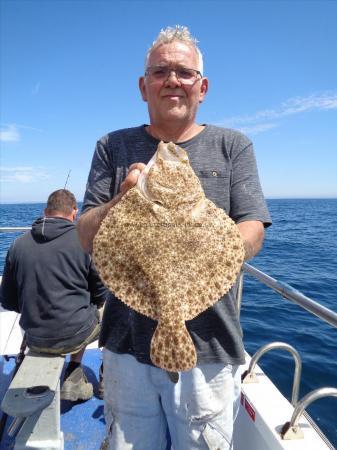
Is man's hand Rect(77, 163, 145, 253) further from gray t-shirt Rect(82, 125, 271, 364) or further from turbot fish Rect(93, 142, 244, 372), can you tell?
gray t-shirt Rect(82, 125, 271, 364)

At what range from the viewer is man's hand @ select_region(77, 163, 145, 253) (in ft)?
6.72

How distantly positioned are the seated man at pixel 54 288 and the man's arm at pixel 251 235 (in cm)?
246

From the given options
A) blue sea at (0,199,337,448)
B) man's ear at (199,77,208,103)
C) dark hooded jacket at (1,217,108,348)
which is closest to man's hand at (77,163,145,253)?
man's ear at (199,77,208,103)

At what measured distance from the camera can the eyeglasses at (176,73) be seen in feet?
7.69

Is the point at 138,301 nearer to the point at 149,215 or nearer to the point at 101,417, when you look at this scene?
the point at 149,215

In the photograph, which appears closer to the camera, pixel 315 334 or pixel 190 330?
pixel 190 330

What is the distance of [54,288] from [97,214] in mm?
2201

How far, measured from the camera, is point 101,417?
13.7 ft

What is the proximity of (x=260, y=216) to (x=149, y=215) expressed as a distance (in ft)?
2.40

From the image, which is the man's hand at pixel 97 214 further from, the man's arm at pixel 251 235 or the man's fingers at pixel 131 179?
the man's arm at pixel 251 235

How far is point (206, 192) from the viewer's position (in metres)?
2.44

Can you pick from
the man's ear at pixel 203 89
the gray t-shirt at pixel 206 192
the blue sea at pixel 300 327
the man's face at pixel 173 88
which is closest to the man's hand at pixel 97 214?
the gray t-shirt at pixel 206 192

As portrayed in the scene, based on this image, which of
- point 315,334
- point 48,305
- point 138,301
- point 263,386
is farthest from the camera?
point 315,334

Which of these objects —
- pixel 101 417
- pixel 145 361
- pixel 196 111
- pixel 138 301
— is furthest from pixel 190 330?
pixel 101 417
